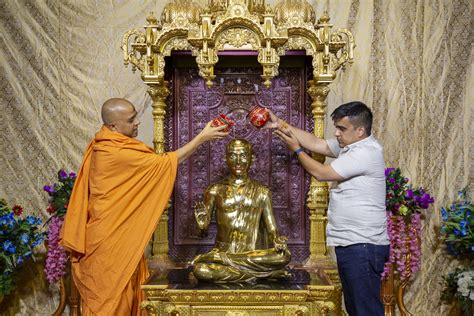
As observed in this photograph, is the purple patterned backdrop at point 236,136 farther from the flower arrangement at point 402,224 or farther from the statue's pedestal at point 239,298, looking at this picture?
the statue's pedestal at point 239,298

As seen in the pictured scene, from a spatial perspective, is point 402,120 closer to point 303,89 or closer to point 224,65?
point 303,89

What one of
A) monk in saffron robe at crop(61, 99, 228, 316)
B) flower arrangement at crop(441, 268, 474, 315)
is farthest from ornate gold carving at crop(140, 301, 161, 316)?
flower arrangement at crop(441, 268, 474, 315)

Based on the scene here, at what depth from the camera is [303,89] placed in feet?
15.5

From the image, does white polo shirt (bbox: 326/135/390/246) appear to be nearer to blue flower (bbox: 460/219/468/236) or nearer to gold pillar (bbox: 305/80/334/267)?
gold pillar (bbox: 305/80/334/267)

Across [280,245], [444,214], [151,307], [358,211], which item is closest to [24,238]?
[151,307]

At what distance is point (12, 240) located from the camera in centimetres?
462

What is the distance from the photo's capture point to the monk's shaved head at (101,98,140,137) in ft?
13.2

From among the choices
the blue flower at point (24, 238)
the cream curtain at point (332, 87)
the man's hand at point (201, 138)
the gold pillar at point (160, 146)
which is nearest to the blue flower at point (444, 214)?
the cream curtain at point (332, 87)

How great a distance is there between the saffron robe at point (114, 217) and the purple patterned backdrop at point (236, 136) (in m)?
0.79

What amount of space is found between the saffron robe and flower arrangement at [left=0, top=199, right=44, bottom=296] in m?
0.83

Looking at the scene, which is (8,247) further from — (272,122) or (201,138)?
(272,122)

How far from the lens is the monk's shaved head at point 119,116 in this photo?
4.02 metres

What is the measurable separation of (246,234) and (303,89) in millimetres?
1265

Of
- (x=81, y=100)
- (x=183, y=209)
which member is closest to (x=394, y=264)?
(x=183, y=209)
